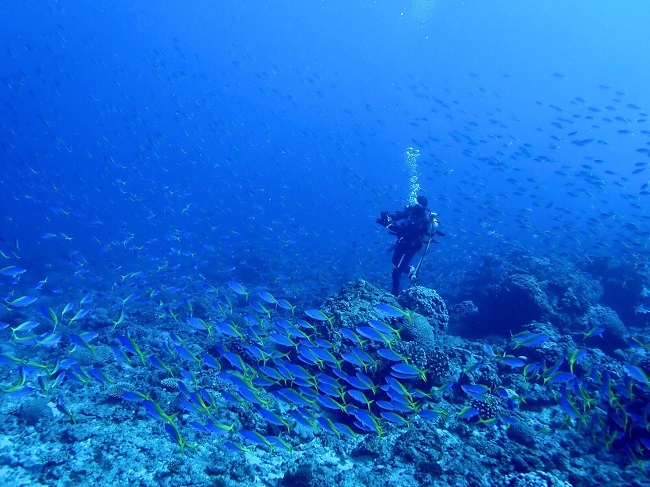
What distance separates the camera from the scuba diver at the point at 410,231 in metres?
11.8

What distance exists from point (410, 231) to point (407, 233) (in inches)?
5.8

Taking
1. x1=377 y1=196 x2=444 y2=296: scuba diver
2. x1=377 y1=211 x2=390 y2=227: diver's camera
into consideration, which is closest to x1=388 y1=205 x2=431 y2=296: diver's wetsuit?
x1=377 y1=196 x2=444 y2=296: scuba diver

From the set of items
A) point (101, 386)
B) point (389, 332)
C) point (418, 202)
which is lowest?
point (101, 386)

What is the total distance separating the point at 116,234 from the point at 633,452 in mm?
47306

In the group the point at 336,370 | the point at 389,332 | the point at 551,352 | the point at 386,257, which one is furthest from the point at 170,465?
the point at 386,257

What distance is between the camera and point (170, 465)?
5.97m

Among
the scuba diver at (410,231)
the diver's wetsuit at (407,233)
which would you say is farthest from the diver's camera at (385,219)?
the diver's wetsuit at (407,233)

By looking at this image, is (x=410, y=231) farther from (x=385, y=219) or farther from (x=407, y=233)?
(x=385, y=219)

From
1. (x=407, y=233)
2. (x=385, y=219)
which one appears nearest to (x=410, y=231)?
(x=407, y=233)

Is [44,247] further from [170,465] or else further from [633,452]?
[633,452]

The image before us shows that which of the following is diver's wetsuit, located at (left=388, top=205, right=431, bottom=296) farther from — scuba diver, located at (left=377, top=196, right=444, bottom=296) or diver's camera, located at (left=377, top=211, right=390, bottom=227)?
diver's camera, located at (left=377, top=211, right=390, bottom=227)

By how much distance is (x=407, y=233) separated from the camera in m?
12.3

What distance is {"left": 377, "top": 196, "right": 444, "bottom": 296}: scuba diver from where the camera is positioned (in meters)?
11.8

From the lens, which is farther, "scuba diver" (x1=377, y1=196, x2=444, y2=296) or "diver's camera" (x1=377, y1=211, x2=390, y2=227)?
"diver's camera" (x1=377, y1=211, x2=390, y2=227)
